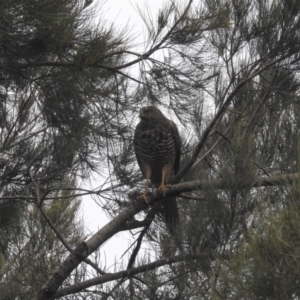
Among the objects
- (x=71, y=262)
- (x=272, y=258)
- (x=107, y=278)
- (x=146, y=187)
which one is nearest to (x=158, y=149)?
(x=146, y=187)

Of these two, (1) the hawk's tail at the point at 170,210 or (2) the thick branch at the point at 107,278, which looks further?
(1) the hawk's tail at the point at 170,210

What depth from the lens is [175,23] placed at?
4375mm

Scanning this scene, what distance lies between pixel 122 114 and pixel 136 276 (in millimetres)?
958

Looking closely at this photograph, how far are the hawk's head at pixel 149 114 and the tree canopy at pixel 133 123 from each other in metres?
0.10

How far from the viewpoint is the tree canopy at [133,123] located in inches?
152

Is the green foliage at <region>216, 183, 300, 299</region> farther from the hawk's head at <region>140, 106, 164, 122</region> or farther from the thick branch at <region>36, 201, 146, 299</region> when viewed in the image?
the hawk's head at <region>140, 106, 164, 122</region>

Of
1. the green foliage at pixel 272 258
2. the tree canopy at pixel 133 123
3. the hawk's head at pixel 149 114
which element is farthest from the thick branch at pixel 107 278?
the green foliage at pixel 272 258

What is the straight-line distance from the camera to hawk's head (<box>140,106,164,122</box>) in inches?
192

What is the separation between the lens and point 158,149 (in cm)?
574

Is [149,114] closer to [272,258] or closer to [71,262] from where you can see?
[71,262]

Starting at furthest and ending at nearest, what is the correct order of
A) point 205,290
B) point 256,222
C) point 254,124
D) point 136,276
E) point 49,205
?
point 49,205
point 254,124
point 136,276
point 205,290
point 256,222

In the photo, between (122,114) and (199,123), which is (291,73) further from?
(122,114)

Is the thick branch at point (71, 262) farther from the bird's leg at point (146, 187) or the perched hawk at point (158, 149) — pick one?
the perched hawk at point (158, 149)

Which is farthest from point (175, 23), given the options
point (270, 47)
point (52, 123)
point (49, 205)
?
point (49, 205)
